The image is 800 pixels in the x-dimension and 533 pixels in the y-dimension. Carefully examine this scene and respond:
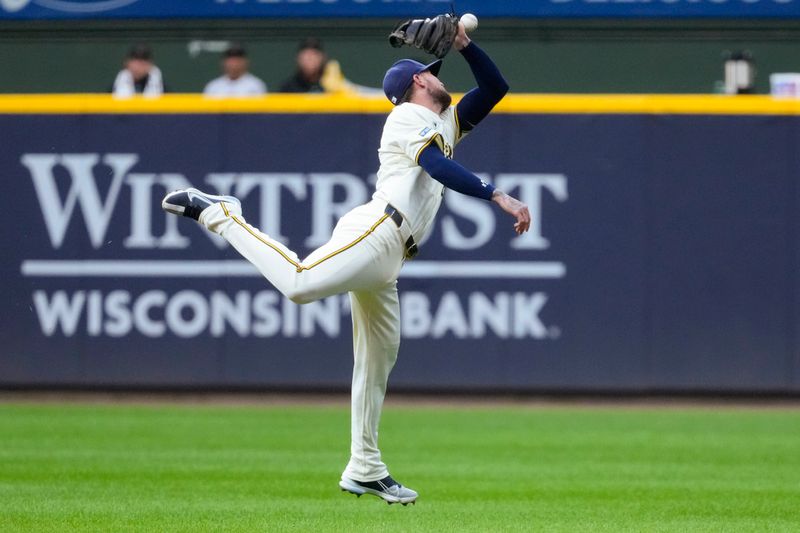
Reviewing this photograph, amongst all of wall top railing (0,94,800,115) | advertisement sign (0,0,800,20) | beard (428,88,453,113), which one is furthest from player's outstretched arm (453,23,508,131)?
advertisement sign (0,0,800,20)

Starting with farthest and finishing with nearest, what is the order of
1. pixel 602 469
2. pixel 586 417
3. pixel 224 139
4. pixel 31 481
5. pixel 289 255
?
pixel 224 139, pixel 586 417, pixel 602 469, pixel 31 481, pixel 289 255

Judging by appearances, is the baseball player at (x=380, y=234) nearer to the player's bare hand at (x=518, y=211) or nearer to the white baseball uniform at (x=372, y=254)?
the white baseball uniform at (x=372, y=254)

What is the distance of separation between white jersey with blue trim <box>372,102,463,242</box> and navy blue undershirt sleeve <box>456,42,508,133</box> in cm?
14

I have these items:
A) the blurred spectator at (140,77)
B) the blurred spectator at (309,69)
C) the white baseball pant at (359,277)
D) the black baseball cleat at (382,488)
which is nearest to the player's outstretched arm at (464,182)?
the white baseball pant at (359,277)

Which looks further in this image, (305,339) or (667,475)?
(305,339)

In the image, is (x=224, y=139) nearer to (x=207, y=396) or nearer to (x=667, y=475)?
(x=207, y=396)

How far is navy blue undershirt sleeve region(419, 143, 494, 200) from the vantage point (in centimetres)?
604

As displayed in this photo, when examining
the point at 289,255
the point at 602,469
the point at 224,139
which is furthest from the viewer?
the point at 224,139

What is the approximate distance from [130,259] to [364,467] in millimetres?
5449

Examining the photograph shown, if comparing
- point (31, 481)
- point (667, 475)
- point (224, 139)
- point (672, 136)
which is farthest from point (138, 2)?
point (667, 475)

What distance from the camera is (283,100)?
11.4 metres

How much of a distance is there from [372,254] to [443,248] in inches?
198

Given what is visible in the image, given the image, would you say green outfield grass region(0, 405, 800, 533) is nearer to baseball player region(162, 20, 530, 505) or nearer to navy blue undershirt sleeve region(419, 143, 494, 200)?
baseball player region(162, 20, 530, 505)

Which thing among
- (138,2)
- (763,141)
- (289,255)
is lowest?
(289,255)
